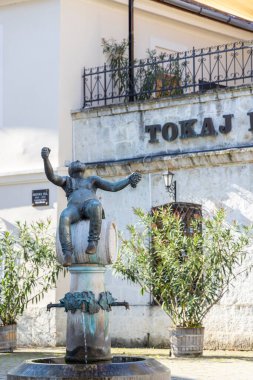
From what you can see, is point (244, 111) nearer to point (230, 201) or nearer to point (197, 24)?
point (230, 201)

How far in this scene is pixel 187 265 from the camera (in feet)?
59.8

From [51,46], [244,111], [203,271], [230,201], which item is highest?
[51,46]

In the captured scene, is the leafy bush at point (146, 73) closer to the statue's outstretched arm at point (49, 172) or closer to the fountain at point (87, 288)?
the statue's outstretched arm at point (49, 172)

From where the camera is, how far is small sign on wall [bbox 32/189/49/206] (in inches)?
867

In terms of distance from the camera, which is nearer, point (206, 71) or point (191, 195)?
point (191, 195)

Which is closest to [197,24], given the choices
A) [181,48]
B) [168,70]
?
[181,48]

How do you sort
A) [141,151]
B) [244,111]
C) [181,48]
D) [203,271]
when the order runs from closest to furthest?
1. [203,271]
2. [244,111]
3. [141,151]
4. [181,48]

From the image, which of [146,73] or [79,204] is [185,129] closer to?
[146,73]

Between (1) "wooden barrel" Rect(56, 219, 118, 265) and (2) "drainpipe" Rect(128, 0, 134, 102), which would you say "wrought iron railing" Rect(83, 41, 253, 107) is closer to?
(2) "drainpipe" Rect(128, 0, 134, 102)

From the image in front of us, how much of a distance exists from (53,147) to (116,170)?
1.37m

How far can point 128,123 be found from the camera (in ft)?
70.8

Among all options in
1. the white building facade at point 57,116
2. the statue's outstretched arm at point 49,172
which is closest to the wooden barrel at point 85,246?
the statue's outstretched arm at point 49,172

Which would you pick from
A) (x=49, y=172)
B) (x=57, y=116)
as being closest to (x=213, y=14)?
(x=57, y=116)

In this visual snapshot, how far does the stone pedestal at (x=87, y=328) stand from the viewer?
1228 cm
